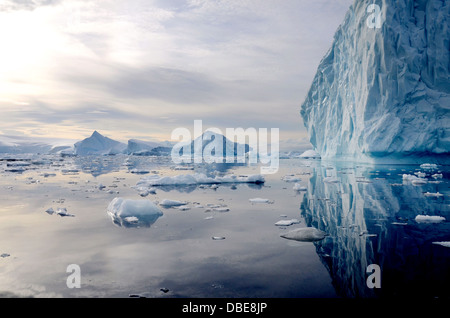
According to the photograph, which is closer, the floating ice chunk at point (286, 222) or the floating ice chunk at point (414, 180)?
the floating ice chunk at point (286, 222)

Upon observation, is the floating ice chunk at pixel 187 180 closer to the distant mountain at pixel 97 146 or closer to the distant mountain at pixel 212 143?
the distant mountain at pixel 212 143

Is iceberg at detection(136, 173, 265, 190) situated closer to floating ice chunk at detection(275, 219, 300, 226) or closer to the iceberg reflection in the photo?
the iceberg reflection

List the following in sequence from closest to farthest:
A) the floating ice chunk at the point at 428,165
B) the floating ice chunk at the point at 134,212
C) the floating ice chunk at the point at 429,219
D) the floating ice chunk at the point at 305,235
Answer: the floating ice chunk at the point at 305,235
the floating ice chunk at the point at 429,219
the floating ice chunk at the point at 134,212
the floating ice chunk at the point at 428,165

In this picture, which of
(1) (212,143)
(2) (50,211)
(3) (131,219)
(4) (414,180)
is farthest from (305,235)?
(1) (212,143)

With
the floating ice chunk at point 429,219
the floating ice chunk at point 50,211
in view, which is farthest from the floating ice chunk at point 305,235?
the floating ice chunk at point 50,211

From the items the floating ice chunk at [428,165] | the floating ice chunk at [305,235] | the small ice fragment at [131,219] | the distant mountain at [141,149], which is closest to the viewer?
the floating ice chunk at [305,235]

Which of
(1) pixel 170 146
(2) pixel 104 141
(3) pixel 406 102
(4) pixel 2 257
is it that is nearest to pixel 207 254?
(4) pixel 2 257

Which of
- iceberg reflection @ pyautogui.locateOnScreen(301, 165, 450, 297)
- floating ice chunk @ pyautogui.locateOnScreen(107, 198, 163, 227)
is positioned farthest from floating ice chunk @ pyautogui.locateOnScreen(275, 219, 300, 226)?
floating ice chunk @ pyautogui.locateOnScreen(107, 198, 163, 227)

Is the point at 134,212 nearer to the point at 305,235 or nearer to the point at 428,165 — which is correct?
the point at 305,235

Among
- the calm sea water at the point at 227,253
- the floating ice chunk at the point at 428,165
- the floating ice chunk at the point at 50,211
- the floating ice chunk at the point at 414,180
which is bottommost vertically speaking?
A: the calm sea water at the point at 227,253
